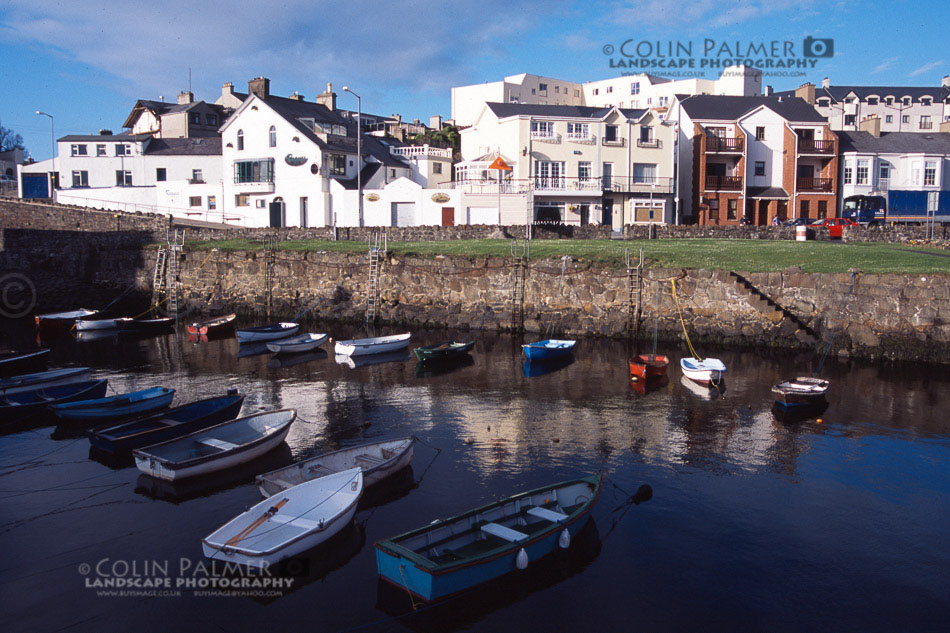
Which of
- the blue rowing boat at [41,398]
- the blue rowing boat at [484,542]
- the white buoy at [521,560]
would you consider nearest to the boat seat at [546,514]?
the blue rowing boat at [484,542]

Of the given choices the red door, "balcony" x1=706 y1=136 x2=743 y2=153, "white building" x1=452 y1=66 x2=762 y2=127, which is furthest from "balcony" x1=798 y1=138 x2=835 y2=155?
the red door

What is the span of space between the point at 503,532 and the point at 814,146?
2888 inches

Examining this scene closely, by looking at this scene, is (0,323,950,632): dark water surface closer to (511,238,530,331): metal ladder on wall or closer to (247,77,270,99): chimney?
(511,238,530,331): metal ladder on wall

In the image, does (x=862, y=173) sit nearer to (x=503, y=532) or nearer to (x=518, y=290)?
(x=518, y=290)

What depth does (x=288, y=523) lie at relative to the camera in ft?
46.3

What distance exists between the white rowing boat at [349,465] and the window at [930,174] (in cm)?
7909

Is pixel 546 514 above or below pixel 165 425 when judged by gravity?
below

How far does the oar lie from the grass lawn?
1190 inches

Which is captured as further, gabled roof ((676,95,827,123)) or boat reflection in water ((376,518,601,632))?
gabled roof ((676,95,827,123))

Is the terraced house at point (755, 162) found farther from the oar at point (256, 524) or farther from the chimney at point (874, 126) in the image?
the oar at point (256, 524)

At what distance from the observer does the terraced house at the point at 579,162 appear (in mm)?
66250

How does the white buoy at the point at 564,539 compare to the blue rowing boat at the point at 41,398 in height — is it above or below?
below

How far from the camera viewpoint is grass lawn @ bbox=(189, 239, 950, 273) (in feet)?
124

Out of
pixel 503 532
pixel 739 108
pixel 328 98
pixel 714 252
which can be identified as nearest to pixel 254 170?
pixel 328 98
